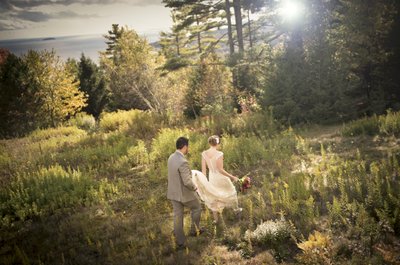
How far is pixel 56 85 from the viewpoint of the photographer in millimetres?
27656

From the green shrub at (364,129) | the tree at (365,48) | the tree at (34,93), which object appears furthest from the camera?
the tree at (34,93)

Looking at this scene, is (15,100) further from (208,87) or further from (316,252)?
(316,252)

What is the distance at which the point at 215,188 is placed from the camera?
6750mm

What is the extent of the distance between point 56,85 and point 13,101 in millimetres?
5142

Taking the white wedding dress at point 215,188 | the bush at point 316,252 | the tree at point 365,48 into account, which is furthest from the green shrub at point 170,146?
the tree at point 365,48

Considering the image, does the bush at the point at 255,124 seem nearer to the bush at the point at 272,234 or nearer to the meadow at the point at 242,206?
the meadow at the point at 242,206

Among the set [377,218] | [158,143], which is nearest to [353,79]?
[158,143]

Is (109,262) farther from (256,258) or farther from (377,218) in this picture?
(377,218)

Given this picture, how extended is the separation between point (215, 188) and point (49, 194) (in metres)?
5.05

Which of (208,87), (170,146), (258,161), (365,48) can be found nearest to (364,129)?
(258,161)

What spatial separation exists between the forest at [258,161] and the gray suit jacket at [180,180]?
2.97 feet

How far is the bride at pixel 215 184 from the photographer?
21.9 feet

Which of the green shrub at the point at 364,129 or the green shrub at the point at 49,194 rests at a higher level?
the green shrub at the point at 364,129

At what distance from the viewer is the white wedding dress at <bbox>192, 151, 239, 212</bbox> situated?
670cm
